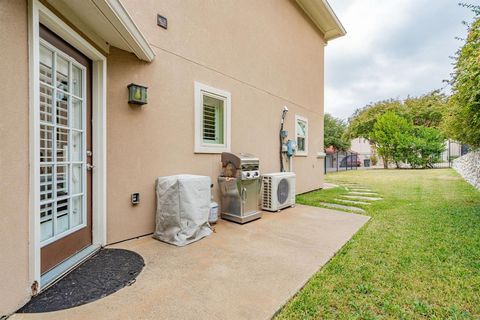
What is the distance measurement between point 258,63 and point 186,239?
422 centimetres

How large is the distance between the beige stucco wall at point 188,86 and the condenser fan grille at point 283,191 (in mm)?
689

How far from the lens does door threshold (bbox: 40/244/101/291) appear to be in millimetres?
1952

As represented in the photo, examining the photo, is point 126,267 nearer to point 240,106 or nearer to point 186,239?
point 186,239

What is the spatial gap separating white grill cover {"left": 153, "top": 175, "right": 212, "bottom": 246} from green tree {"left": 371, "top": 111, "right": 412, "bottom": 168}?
20.0 m

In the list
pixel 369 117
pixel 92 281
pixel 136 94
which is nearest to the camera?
pixel 92 281

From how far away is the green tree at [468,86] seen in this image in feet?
10.5

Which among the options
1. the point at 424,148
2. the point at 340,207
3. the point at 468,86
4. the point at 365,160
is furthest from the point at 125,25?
the point at 365,160

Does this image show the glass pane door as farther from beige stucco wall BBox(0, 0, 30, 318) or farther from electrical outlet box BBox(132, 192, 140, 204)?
electrical outlet box BBox(132, 192, 140, 204)

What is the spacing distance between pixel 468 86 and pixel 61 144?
5.42 metres

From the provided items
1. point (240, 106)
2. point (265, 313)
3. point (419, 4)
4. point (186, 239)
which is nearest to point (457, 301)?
point (265, 313)

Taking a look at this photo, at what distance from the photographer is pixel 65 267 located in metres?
2.20

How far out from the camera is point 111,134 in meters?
2.94

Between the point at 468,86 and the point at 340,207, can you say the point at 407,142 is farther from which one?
the point at 468,86

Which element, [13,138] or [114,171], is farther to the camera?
[114,171]
